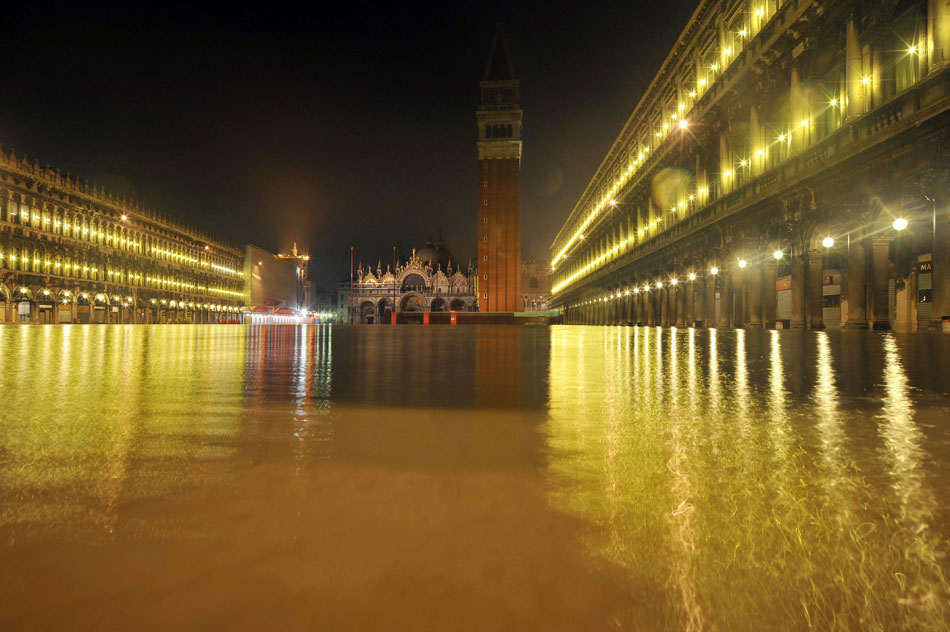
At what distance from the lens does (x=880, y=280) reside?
52.6 ft

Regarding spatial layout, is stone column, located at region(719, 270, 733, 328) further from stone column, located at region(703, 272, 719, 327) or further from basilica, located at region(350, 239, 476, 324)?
basilica, located at region(350, 239, 476, 324)

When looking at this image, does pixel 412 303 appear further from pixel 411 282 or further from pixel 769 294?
pixel 769 294

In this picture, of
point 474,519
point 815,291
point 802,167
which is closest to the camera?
point 474,519

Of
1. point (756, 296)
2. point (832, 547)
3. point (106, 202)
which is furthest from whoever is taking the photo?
point (106, 202)

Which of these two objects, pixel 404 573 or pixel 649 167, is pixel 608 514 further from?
pixel 649 167

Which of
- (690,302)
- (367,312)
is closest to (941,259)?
(690,302)

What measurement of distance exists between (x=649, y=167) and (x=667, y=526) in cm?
3877

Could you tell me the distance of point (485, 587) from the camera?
2.27 ft

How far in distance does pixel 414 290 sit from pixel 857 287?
107 m

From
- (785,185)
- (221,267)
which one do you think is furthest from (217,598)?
(221,267)

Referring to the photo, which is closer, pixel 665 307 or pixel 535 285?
pixel 665 307

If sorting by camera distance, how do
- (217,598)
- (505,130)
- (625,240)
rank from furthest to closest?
1. (505,130)
2. (625,240)
3. (217,598)

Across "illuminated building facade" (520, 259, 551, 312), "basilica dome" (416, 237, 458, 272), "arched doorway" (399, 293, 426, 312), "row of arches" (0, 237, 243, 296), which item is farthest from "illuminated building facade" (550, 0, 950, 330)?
"basilica dome" (416, 237, 458, 272)

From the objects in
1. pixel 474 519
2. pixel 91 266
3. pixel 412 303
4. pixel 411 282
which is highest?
pixel 411 282
